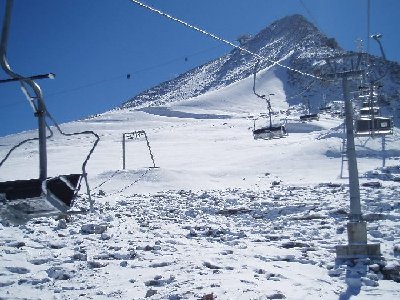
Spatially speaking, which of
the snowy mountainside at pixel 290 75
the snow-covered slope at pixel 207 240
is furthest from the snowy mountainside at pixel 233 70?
the snow-covered slope at pixel 207 240

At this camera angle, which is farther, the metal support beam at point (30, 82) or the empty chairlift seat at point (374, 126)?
the empty chairlift seat at point (374, 126)

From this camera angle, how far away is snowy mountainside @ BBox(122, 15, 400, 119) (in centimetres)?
12394

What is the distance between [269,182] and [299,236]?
9095 mm

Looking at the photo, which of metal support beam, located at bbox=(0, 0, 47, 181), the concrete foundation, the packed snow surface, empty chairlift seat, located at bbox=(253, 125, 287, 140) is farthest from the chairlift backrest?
metal support beam, located at bbox=(0, 0, 47, 181)

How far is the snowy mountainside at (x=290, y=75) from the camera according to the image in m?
124

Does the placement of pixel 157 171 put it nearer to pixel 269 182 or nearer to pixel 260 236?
pixel 269 182

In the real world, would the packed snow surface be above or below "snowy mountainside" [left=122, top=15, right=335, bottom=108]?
below

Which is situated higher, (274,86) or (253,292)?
(274,86)

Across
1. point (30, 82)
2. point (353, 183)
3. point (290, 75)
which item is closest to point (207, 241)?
point (353, 183)

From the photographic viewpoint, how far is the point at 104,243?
904 cm

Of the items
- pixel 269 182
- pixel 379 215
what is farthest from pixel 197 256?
pixel 269 182

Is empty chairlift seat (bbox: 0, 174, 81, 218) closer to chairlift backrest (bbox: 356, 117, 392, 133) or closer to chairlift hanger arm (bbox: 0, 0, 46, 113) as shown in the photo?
chairlift hanger arm (bbox: 0, 0, 46, 113)

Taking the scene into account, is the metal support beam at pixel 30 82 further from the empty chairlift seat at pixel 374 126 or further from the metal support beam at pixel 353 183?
the empty chairlift seat at pixel 374 126

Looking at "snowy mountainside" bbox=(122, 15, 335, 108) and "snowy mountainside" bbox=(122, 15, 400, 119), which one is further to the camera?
"snowy mountainside" bbox=(122, 15, 335, 108)
